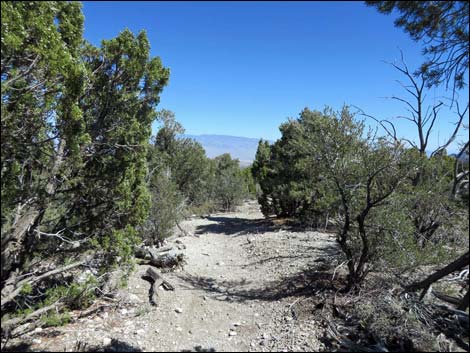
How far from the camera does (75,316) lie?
18.6 ft

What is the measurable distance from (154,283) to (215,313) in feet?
6.12

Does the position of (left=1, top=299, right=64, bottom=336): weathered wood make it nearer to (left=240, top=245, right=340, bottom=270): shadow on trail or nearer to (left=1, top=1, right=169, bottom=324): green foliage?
(left=1, top=1, right=169, bottom=324): green foliage

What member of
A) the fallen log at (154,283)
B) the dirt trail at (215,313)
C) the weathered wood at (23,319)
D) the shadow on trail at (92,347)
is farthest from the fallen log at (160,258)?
the shadow on trail at (92,347)

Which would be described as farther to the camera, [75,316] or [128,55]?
[128,55]

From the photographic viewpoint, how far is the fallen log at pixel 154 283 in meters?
6.74

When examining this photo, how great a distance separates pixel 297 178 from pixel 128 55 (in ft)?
39.4

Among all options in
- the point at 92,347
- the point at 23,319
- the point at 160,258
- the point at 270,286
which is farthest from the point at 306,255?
the point at 23,319

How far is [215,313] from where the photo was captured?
20.7ft

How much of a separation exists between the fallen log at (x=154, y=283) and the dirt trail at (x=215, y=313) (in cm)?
15

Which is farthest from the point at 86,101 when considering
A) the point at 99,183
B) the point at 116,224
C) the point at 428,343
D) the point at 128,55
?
the point at 428,343

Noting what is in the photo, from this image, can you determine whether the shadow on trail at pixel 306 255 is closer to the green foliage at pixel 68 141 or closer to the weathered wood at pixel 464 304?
the weathered wood at pixel 464 304

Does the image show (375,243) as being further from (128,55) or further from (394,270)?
(128,55)

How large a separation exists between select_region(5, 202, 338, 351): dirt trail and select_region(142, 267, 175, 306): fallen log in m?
0.15

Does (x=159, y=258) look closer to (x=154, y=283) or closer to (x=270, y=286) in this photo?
(x=154, y=283)
